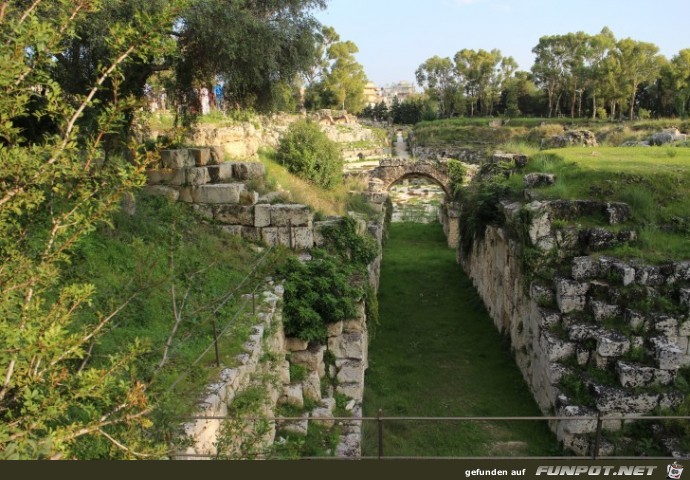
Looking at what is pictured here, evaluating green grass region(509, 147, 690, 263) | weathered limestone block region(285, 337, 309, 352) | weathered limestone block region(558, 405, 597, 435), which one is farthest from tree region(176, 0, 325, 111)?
weathered limestone block region(558, 405, 597, 435)

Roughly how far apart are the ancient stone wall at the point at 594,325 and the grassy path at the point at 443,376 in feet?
2.17

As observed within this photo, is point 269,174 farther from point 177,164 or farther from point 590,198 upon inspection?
point 590,198

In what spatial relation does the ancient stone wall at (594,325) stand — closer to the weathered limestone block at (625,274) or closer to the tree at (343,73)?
the weathered limestone block at (625,274)

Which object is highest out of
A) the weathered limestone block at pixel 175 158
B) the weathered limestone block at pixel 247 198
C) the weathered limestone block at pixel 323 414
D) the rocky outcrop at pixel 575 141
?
the rocky outcrop at pixel 575 141

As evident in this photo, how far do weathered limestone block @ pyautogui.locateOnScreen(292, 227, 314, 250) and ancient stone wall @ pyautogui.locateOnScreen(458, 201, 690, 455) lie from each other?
466cm

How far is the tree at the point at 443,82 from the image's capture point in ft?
219

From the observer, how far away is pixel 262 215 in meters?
10.7

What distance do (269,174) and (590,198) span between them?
299 inches

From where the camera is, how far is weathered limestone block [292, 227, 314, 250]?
10.8 metres

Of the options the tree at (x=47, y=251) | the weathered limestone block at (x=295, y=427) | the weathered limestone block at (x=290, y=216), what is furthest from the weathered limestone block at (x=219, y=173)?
the tree at (x=47, y=251)

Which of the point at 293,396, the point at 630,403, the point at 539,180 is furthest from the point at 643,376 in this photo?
the point at 293,396

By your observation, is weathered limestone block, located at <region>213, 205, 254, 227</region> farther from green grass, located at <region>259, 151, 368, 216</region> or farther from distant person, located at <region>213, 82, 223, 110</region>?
distant person, located at <region>213, 82, 223, 110</region>

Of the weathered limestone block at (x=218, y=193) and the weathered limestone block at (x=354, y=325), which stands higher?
the weathered limestone block at (x=218, y=193)

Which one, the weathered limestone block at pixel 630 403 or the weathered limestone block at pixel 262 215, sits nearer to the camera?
the weathered limestone block at pixel 630 403
